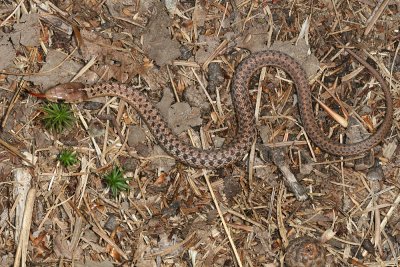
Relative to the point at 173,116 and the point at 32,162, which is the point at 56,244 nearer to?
the point at 32,162

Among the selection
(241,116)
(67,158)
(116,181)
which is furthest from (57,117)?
(241,116)

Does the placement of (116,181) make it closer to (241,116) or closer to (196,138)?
(196,138)

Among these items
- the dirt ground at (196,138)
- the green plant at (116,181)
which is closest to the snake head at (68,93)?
the dirt ground at (196,138)

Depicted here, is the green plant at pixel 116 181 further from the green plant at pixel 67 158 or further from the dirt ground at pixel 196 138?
the green plant at pixel 67 158

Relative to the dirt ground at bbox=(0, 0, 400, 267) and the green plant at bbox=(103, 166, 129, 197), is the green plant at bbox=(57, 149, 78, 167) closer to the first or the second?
the dirt ground at bbox=(0, 0, 400, 267)

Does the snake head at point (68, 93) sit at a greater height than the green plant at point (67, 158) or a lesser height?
greater

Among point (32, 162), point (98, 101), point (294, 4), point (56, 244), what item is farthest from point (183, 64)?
point (56, 244)

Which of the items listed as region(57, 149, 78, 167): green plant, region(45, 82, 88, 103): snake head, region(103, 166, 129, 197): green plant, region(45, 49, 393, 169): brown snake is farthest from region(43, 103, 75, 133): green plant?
region(103, 166, 129, 197): green plant
